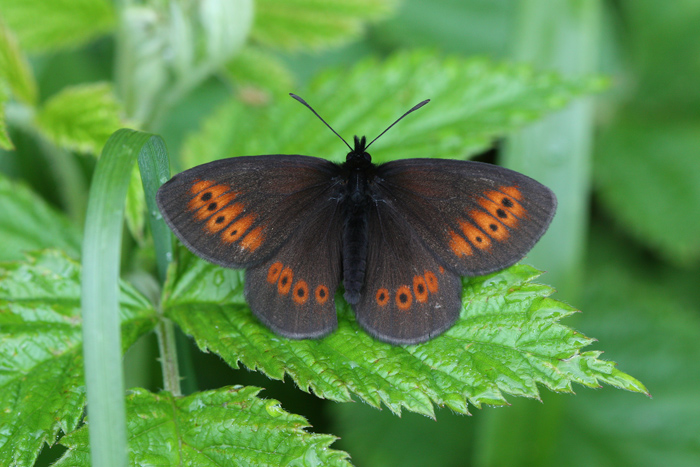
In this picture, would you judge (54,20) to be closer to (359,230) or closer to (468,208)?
(359,230)

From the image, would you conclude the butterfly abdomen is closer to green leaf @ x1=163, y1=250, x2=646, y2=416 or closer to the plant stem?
green leaf @ x1=163, y1=250, x2=646, y2=416

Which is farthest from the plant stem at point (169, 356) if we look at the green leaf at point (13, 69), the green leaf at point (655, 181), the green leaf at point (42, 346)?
the green leaf at point (655, 181)

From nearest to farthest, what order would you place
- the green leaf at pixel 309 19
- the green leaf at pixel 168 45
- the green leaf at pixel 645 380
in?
1. the green leaf at pixel 168 45
2. the green leaf at pixel 309 19
3. the green leaf at pixel 645 380

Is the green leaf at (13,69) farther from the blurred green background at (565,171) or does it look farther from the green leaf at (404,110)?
the green leaf at (404,110)

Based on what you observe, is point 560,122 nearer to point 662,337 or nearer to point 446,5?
point 662,337

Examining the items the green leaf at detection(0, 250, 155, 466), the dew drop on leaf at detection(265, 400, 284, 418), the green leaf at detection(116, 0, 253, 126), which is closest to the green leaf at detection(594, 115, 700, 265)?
the green leaf at detection(116, 0, 253, 126)

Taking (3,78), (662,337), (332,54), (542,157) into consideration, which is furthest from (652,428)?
(3,78)

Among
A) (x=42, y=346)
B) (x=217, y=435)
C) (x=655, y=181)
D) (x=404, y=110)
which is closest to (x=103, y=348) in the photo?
(x=217, y=435)
